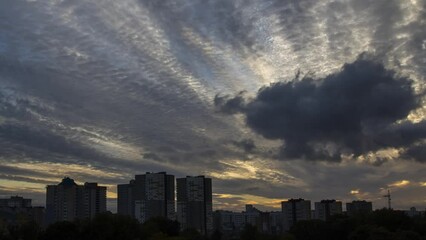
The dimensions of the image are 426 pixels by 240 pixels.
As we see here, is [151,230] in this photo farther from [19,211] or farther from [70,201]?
[70,201]

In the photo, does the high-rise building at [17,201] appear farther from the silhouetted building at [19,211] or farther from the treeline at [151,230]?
the treeline at [151,230]

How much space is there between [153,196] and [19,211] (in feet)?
126

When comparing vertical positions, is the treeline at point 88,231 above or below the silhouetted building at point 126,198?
below

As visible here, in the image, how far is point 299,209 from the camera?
513 feet

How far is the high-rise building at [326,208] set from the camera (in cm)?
16512

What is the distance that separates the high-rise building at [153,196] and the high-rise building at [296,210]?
39949 millimetres

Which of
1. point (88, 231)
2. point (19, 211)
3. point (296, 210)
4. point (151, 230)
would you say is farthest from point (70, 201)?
point (296, 210)

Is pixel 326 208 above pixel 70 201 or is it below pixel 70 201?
below

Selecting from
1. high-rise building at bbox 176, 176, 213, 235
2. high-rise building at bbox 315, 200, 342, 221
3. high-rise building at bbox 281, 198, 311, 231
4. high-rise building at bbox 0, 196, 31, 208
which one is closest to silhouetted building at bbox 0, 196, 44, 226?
high-rise building at bbox 0, 196, 31, 208

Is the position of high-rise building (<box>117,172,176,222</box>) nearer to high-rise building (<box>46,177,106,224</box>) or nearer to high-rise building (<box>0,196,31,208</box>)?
high-rise building (<box>46,177,106,224</box>)

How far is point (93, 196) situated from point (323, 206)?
78.1m

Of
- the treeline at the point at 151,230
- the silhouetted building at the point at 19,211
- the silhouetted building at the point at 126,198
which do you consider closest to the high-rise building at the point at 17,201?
the silhouetted building at the point at 19,211

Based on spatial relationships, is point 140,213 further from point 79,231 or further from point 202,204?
point 79,231

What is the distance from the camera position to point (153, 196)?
13325 centimetres
